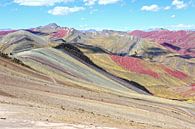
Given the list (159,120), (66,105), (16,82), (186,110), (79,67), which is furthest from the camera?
(79,67)

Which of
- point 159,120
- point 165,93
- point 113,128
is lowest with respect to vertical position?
point 165,93

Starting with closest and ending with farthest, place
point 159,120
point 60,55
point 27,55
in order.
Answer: point 159,120
point 27,55
point 60,55

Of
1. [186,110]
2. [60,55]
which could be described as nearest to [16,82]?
[186,110]

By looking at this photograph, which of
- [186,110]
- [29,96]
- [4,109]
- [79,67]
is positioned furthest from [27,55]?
[4,109]

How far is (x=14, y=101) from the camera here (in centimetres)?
4150

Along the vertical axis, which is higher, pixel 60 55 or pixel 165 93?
pixel 60 55

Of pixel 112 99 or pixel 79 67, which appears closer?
pixel 112 99

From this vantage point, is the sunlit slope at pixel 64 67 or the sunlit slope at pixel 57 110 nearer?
the sunlit slope at pixel 57 110

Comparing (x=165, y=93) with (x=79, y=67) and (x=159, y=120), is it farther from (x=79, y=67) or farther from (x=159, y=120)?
(x=159, y=120)

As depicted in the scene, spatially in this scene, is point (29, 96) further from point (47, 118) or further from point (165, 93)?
point (165, 93)

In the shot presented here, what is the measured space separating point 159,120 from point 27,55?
68517mm

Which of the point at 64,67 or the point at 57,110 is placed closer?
Result: the point at 57,110

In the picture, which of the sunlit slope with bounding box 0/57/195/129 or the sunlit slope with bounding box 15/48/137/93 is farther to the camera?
the sunlit slope with bounding box 15/48/137/93

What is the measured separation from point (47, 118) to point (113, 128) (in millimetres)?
5487
